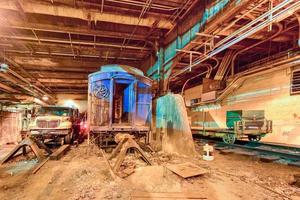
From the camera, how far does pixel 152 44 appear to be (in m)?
8.32

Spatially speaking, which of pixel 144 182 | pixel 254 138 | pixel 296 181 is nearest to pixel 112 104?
pixel 144 182

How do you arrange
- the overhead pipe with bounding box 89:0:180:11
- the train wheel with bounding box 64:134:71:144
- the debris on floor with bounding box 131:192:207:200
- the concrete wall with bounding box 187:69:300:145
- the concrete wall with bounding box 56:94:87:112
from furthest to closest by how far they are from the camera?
the concrete wall with bounding box 56:94:87:112 < the train wheel with bounding box 64:134:71:144 < the concrete wall with bounding box 187:69:300:145 < the overhead pipe with bounding box 89:0:180:11 < the debris on floor with bounding box 131:192:207:200

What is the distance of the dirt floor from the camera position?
3197 millimetres

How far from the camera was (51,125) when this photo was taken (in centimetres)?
832

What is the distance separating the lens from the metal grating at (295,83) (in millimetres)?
6086

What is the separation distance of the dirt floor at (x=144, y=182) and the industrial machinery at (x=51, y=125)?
3.30 metres

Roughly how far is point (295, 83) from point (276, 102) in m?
0.90

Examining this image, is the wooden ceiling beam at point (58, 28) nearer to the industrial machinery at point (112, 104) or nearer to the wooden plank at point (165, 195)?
the industrial machinery at point (112, 104)

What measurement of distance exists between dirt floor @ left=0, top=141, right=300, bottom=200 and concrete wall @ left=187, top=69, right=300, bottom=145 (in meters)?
1.89

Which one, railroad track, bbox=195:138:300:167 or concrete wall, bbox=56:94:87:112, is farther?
concrete wall, bbox=56:94:87:112

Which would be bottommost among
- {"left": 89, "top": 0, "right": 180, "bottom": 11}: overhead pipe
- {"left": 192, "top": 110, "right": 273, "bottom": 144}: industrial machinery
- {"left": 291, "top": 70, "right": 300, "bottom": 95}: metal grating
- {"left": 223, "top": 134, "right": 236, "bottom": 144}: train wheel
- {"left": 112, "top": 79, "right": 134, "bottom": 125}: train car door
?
{"left": 223, "top": 134, "right": 236, "bottom": 144}: train wheel

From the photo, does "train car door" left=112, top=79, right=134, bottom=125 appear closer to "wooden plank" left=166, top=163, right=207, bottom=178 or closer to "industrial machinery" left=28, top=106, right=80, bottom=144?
"industrial machinery" left=28, top=106, right=80, bottom=144

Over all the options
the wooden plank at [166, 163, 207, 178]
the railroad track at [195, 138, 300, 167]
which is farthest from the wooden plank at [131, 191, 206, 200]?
the railroad track at [195, 138, 300, 167]

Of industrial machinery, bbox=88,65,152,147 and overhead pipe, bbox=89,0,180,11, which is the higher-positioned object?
overhead pipe, bbox=89,0,180,11
